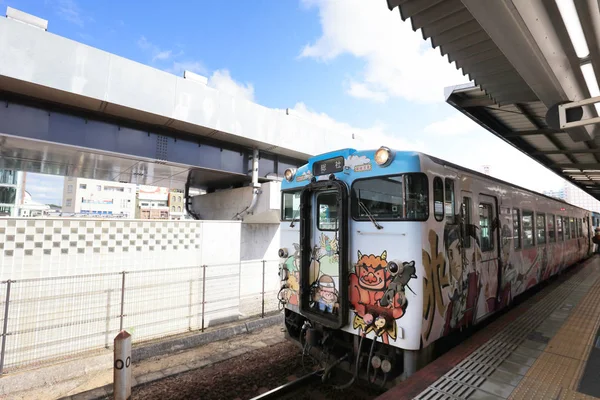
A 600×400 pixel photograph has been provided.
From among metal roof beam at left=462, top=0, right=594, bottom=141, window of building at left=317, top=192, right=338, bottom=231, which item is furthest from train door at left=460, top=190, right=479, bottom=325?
window of building at left=317, top=192, right=338, bottom=231

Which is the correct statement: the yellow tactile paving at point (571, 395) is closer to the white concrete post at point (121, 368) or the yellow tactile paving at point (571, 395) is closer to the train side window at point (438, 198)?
the train side window at point (438, 198)

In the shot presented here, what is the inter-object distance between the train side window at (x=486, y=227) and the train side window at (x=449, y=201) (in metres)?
1.20

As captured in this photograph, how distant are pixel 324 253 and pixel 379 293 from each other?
1105 mm

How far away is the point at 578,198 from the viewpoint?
52.2m

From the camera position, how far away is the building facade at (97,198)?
5694cm

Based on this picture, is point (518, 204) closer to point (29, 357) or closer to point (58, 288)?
point (58, 288)

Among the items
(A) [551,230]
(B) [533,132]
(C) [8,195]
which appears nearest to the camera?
(B) [533,132]

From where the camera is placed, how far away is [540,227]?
828 cm

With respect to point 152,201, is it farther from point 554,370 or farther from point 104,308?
point 554,370

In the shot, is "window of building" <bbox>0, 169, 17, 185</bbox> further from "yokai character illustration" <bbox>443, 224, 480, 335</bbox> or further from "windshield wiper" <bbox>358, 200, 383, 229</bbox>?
"yokai character illustration" <bbox>443, 224, 480, 335</bbox>

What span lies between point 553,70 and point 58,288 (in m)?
8.25

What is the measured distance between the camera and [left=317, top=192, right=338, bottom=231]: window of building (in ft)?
15.9

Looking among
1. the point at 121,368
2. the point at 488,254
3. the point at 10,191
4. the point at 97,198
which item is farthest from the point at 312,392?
the point at 97,198

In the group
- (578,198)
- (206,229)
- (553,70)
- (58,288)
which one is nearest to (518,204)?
(553,70)
